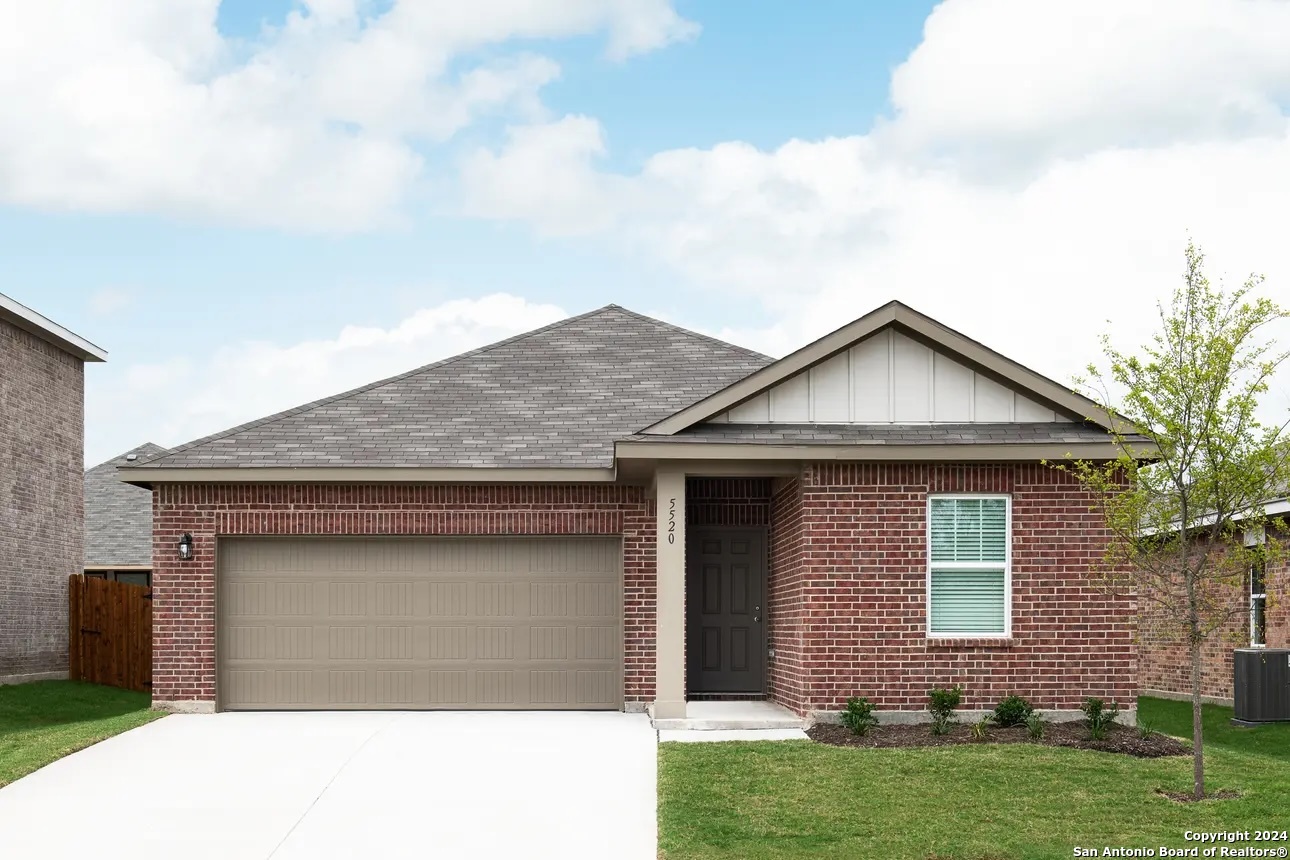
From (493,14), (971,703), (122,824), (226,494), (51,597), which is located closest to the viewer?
(122,824)

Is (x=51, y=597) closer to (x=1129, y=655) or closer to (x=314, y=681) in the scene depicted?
(x=314, y=681)

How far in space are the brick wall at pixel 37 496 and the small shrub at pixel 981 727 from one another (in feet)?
53.6

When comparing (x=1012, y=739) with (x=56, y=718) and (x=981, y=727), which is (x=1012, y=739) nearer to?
(x=981, y=727)

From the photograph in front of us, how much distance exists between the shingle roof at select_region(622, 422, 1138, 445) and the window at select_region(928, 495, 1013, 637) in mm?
676

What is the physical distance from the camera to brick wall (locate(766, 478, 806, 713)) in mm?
14945

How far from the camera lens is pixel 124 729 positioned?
15.1 metres

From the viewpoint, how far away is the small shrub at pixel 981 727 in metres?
13.4

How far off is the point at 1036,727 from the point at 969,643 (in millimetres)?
1308

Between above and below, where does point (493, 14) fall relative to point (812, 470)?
above

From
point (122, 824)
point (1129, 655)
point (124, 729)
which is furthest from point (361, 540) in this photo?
point (1129, 655)

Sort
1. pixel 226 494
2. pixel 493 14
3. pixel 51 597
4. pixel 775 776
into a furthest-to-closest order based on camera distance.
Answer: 1. pixel 51 597
2. pixel 493 14
3. pixel 226 494
4. pixel 775 776

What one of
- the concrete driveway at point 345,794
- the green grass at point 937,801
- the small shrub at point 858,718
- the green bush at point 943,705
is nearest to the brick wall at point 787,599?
the small shrub at point 858,718

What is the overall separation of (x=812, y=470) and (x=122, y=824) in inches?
295

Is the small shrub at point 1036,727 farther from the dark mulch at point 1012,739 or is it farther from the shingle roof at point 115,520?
the shingle roof at point 115,520
